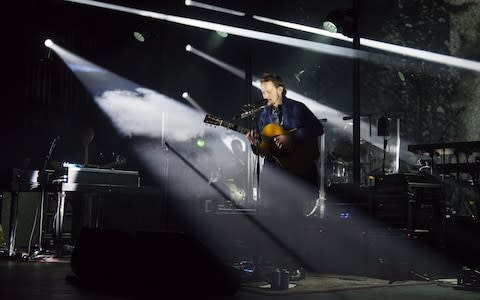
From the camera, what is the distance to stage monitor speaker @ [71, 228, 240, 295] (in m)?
3.30

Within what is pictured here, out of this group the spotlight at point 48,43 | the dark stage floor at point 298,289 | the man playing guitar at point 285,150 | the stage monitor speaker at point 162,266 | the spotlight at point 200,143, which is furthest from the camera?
the spotlight at point 200,143

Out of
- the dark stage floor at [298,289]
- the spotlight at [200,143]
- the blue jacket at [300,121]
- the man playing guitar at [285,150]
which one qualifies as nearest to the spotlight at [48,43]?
the spotlight at [200,143]

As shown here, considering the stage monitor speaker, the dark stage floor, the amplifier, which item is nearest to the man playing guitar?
the dark stage floor

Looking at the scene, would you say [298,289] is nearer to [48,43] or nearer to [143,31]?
[143,31]

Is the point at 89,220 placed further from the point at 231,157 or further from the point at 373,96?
the point at 373,96

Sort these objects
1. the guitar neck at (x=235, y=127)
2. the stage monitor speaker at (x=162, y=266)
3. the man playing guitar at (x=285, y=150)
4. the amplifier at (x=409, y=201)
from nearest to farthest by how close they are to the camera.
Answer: the stage monitor speaker at (x=162, y=266), the man playing guitar at (x=285, y=150), the guitar neck at (x=235, y=127), the amplifier at (x=409, y=201)

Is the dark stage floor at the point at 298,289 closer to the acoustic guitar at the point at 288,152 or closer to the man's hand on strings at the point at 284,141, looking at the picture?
the acoustic guitar at the point at 288,152

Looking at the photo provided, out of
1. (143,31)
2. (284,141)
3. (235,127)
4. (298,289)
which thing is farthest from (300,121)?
(143,31)

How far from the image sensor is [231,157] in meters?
11.8

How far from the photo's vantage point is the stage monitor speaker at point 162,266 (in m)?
3.30

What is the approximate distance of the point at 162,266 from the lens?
3.38 meters

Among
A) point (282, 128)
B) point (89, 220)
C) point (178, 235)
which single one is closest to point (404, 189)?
point (282, 128)

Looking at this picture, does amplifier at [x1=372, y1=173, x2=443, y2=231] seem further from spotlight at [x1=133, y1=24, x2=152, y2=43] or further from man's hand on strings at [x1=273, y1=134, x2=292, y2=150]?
spotlight at [x1=133, y1=24, x2=152, y2=43]

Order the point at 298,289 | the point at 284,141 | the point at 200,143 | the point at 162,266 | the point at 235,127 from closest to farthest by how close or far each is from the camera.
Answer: the point at 162,266
the point at 298,289
the point at 284,141
the point at 235,127
the point at 200,143
